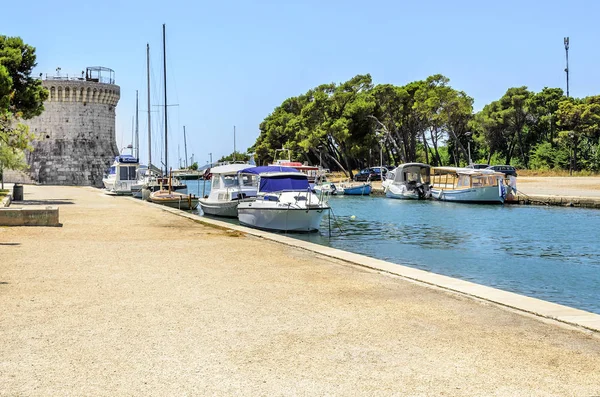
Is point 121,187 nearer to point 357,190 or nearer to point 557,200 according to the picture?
point 357,190

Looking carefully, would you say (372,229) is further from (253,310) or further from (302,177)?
(253,310)

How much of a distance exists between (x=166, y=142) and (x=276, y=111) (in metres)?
57.3

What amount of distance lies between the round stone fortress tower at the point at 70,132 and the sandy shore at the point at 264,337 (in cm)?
5881

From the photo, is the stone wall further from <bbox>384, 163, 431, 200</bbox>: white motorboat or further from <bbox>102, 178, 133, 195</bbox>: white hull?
<bbox>384, 163, 431, 200</bbox>: white motorboat

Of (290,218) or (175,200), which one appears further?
(175,200)

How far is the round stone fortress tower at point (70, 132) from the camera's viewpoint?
66.0 metres

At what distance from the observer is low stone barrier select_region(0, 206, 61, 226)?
17.9 metres

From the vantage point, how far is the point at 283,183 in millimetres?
27500

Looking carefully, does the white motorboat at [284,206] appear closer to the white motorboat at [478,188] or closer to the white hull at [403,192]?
the white motorboat at [478,188]

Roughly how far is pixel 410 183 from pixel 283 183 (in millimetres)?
29038

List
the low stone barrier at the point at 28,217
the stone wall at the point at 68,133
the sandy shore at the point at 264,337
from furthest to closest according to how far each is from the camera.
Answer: the stone wall at the point at 68,133 < the low stone barrier at the point at 28,217 < the sandy shore at the point at 264,337

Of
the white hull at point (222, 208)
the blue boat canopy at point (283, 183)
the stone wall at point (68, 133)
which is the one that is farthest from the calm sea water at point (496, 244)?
the stone wall at point (68, 133)

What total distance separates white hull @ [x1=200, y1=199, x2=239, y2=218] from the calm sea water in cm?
473

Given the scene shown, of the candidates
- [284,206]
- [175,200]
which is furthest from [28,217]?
[175,200]
